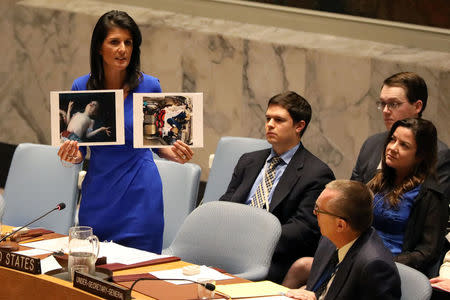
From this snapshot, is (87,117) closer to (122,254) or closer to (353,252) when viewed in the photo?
(122,254)

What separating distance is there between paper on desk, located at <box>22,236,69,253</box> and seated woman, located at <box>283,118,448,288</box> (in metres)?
1.26

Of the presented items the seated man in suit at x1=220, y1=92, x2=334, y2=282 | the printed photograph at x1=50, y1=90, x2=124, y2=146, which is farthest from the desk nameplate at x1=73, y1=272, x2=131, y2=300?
the seated man in suit at x1=220, y1=92, x2=334, y2=282

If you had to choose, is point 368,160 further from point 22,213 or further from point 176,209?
point 22,213

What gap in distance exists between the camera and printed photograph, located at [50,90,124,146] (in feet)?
12.0

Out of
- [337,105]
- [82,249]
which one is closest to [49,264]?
[82,249]

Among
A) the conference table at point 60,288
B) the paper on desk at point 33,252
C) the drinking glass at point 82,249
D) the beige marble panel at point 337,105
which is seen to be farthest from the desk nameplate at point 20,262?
the beige marble panel at point 337,105

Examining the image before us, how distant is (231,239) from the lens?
12.0 ft

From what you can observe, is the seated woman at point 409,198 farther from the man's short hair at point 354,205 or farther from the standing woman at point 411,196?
the man's short hair at point 354,205

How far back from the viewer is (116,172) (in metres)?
3.75

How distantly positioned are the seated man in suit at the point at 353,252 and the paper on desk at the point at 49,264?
3.22 ft

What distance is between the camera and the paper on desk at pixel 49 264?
3057 mm

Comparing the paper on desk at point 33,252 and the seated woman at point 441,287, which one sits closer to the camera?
the paper on desk at point 33,252

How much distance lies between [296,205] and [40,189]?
1.70 metres

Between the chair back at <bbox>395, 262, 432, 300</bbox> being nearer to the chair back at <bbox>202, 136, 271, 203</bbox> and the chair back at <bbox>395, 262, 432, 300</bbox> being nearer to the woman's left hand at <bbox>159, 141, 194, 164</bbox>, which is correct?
the woman's left hand at <bbox>159, 141, 194, 164</bbox>
